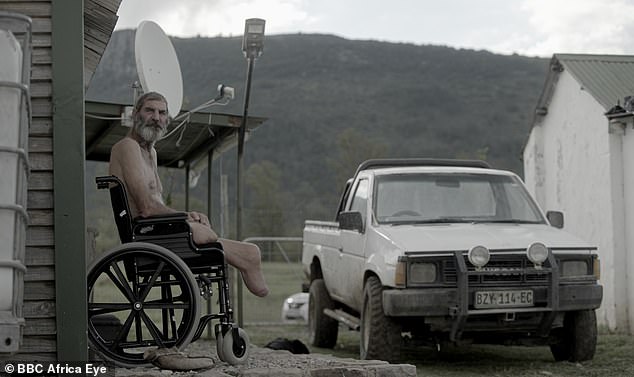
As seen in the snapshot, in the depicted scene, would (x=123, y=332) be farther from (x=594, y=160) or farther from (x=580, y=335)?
(x=594, y=160)

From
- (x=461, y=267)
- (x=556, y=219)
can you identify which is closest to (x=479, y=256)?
(x=461, y=267)

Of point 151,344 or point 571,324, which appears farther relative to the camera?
point 571,324

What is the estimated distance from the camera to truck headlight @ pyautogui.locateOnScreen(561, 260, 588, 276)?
9.16 metres

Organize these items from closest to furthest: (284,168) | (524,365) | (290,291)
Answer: (524,365), (290,291), (284,168)

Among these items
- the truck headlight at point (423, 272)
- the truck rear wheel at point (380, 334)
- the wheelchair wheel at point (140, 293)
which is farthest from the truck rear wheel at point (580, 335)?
the wheelchair wheel at point (140, 293)

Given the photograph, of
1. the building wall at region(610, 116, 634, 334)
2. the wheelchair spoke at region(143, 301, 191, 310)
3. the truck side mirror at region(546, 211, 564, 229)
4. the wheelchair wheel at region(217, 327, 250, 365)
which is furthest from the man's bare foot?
the building wall at region(610, 116, 634, 334)

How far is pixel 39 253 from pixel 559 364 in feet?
18.3

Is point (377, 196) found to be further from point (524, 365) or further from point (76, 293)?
point (76, 293)

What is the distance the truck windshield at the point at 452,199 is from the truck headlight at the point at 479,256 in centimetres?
112

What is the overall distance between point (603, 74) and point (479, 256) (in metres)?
8.19

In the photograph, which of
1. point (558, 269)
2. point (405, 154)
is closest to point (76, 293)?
point (558, 269)

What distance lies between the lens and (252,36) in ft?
38.4

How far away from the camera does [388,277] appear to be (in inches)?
354

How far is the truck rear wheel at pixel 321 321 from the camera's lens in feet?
38.1
